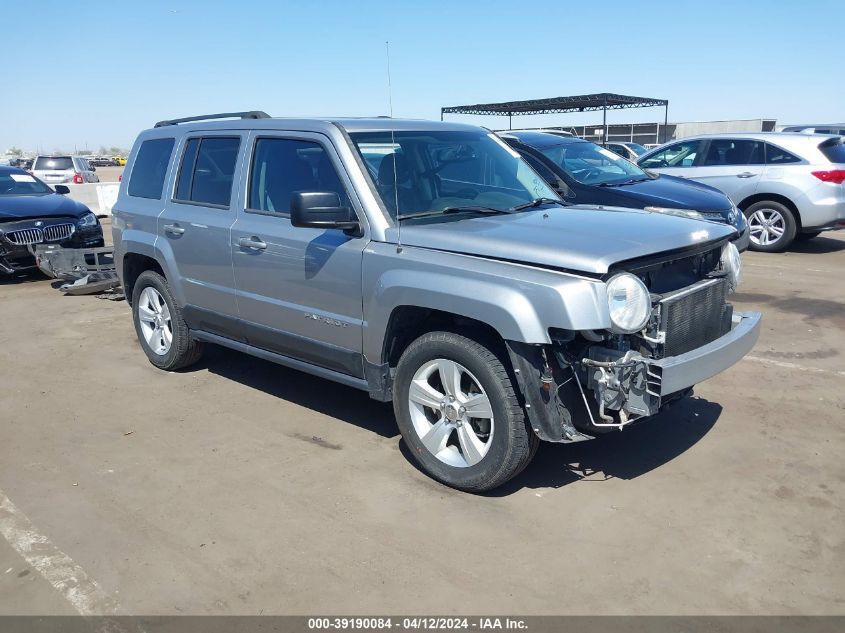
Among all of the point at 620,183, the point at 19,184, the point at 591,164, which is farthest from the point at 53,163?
the point at 620,183

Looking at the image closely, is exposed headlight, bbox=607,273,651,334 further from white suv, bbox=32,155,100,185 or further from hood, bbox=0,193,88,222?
white suv, bbox=32,155,100,185

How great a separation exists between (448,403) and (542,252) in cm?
95

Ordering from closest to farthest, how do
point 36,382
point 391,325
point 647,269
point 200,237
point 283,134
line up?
1. point 647,269
2. point 391,325
3. point 283,134
4. point 200,237
5. point 36,382

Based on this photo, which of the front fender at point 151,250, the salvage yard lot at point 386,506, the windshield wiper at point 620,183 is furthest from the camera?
the windshield wiper at point 620,183

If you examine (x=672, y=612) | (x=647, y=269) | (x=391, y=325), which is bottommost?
(x=672, y=612)

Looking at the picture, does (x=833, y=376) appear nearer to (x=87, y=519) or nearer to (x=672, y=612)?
(x=672, y=612)

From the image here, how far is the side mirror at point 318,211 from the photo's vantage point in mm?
4004

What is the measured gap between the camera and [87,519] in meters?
3.79

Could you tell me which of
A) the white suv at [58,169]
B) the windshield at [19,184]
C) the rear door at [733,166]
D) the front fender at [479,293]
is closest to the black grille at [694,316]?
the front fender at [479,293]

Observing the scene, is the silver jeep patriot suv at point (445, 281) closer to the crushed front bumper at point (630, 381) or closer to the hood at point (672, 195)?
the crushed front bumper at point (630, 381)

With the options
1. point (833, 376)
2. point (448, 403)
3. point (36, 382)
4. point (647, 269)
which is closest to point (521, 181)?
point (647, 269)

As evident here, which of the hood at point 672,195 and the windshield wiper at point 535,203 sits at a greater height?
the windshield wiper at point 535,203

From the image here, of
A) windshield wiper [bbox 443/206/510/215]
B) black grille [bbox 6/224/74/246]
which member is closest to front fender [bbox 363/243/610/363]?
windshield wiper [bbox 443/206/510/215]

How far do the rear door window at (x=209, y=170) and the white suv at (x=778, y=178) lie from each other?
8658 millimetres
